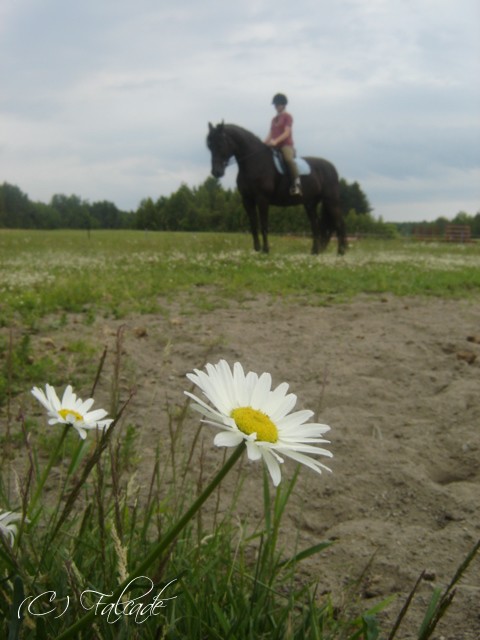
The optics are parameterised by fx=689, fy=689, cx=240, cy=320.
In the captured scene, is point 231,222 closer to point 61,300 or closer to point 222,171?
point 222,171

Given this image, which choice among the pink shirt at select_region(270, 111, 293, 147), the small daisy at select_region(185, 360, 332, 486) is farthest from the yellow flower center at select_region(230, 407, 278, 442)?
the pink shirt at select_region(270, 111, 293, 147)

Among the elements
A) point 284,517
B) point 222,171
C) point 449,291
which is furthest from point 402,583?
point 222,171

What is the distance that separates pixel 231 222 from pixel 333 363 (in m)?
46.5

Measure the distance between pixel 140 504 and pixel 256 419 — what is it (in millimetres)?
1751

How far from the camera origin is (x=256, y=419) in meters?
1.07

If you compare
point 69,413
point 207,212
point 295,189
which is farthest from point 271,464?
point 207,212

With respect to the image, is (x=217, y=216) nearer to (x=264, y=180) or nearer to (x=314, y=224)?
(x=314, y=224)

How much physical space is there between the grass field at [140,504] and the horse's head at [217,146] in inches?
69.8

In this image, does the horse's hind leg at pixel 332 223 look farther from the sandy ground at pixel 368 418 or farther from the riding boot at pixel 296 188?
the sandy ground at pixel 368 418

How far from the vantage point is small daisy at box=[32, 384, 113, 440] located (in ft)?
4.33

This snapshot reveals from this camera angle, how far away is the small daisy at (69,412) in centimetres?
132

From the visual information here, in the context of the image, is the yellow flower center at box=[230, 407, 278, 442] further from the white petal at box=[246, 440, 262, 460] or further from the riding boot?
the riding boot

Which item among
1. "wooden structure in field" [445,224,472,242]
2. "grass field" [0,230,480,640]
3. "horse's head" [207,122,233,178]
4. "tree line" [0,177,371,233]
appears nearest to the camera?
"grass field" [0,230,480,640]

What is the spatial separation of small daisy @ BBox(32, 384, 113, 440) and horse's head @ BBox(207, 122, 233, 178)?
498 inches
